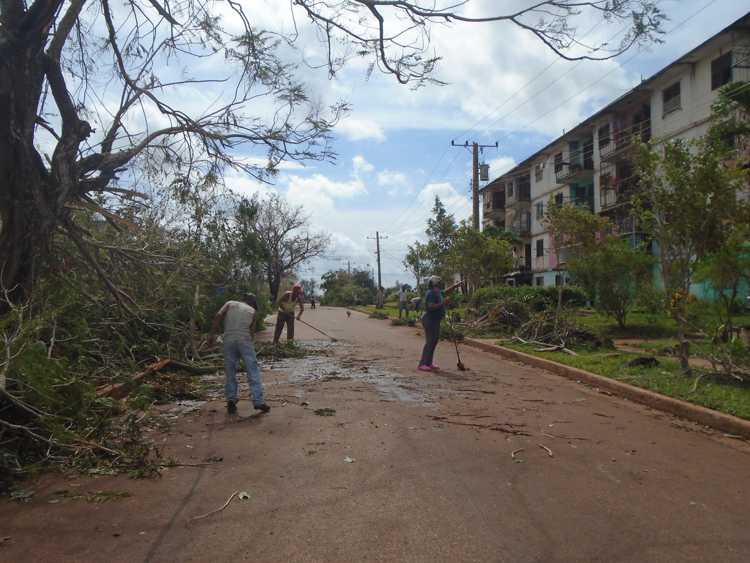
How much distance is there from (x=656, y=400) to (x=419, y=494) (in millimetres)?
5102

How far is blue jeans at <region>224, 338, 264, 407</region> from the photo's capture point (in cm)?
749

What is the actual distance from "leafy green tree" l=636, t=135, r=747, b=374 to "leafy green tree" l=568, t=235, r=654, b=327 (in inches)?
251

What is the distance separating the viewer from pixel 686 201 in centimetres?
927

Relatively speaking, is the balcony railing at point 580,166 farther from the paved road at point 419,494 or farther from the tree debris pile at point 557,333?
the paved road at point 419,494

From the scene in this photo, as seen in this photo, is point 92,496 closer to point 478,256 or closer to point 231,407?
point 231,407

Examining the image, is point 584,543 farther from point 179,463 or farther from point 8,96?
point 8,96

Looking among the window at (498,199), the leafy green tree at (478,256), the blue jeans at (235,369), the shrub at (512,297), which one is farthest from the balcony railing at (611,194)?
the blue jeans at (235,369)

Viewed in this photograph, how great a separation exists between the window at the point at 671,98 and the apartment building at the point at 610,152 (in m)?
0.05

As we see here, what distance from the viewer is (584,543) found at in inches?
145

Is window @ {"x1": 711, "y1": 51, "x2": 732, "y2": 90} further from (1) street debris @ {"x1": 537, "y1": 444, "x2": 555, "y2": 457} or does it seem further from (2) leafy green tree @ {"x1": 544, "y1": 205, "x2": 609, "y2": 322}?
(1) street debris @ {"x1": 537, "y1": 444, "x2": 555, "y2": 457}

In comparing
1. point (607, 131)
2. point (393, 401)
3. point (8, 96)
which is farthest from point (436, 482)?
point (607, 131)

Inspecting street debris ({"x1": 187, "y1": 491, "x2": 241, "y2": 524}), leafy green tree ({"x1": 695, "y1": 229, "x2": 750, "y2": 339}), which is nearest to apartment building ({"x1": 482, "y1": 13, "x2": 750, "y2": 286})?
leafy green tree ({"x1": 695, "y1": 229, "x2": 750, "y2": 339})

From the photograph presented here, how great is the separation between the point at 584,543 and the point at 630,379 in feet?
21.3

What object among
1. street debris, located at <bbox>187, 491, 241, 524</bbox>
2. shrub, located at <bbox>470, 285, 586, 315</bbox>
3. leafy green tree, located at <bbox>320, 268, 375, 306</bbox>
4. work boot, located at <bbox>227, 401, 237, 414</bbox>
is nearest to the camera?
street debris, located at <bbox>187, 491, 241, 524</bbox>
